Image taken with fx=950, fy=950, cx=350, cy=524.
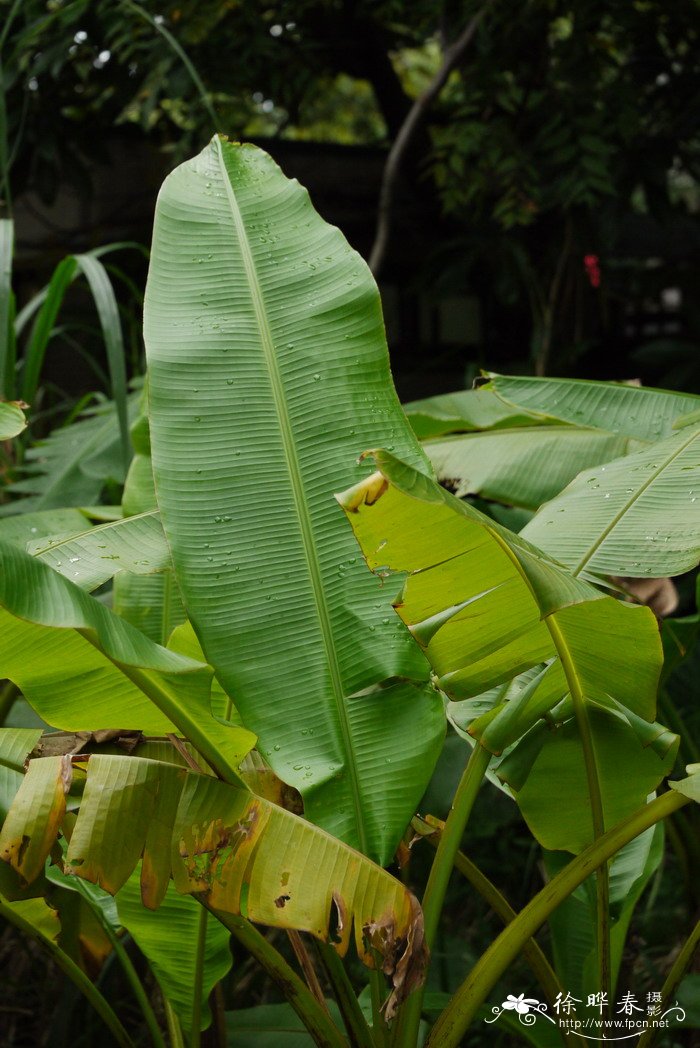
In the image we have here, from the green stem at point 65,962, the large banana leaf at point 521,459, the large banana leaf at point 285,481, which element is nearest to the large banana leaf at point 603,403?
the large banana leaf at point 521,459

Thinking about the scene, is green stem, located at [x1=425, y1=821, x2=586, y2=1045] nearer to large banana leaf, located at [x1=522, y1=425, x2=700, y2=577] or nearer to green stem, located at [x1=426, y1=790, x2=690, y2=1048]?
green stem, located at [x1=426, y1=790, x2=690, y2=1048]

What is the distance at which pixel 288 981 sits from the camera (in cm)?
83

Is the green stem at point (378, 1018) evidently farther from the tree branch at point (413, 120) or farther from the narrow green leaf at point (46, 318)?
the tree branch at point (413, 120)

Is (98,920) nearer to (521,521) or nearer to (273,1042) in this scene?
(273,1042)

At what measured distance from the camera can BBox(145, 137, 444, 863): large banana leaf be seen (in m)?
0.85

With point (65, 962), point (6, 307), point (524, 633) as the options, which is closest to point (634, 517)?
point (524, 633)

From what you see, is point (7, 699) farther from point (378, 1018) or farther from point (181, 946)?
point (378, 1018)

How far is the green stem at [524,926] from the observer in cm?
82

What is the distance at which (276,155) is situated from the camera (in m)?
4.11

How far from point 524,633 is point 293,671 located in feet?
0.69

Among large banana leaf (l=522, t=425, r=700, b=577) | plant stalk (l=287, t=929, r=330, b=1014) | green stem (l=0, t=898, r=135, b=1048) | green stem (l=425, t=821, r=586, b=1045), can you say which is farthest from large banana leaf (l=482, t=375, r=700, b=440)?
green stem (l=0, t=898, r=135, b=1048)

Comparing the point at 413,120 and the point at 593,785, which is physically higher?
the point at 413,120

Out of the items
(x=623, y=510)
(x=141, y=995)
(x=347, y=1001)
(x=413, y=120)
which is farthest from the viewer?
(x=413, y=120)

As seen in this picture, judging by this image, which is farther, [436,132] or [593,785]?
[436,132]
